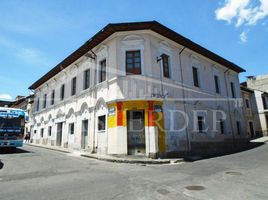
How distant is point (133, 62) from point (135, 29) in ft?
7.35

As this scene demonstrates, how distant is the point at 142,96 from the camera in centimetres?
1249

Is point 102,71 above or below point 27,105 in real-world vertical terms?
below

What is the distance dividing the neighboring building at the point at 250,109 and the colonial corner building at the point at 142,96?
1000 cm

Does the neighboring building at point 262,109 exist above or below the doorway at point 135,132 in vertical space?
above

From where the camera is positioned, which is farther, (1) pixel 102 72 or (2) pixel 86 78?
(2) pixel 86 78

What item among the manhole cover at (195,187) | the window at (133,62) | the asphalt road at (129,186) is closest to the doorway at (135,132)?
the window at (133,62)

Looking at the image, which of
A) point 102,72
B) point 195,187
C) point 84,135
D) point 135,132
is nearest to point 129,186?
point 195,187

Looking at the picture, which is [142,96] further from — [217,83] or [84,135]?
[217,83]

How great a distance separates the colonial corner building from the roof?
0.22ft

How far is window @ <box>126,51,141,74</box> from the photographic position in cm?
1316

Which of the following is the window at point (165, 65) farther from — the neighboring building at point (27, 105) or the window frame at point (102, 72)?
the neighboring building at point (27, 105)

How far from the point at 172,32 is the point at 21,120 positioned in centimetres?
1243

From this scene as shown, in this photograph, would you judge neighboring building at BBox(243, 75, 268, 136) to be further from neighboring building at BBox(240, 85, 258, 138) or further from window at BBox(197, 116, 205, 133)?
window at BBox(197, 116, 205, 133)

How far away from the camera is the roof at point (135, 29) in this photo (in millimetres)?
13195
